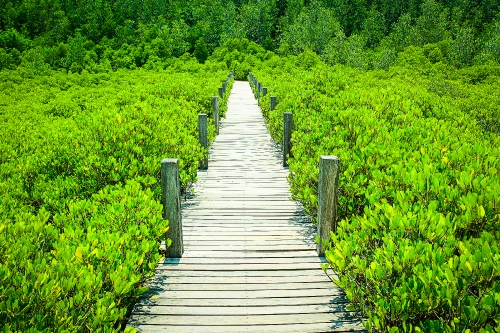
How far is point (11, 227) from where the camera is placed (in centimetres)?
351

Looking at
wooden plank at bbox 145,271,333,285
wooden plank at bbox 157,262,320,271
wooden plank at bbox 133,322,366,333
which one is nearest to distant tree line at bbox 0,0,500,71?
wooden plank at bbox 157,262,320,271

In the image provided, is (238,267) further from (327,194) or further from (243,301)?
(327,194)

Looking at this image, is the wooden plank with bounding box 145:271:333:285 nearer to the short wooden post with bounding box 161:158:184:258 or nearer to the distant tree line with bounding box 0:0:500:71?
the short wooden post with bounding box 161:158:184:258

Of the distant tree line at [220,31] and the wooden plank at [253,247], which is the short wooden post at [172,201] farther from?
the distant tree line at [220,31]

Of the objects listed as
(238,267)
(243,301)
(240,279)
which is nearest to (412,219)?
(243,301)

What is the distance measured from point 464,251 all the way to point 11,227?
13.0 feet

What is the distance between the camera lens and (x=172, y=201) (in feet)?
14.7

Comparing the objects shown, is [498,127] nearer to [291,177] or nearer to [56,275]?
[291,177]

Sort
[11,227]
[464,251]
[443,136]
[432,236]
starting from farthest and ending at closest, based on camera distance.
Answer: [443,136], [11,227], [432,236], [464,251]

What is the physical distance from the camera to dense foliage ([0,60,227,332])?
101 inches

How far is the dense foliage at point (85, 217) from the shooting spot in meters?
2.56

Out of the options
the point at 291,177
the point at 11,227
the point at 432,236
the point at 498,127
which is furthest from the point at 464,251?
the point at 498,127

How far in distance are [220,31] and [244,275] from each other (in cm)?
5924

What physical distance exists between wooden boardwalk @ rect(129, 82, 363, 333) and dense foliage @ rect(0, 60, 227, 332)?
1.40 feet
